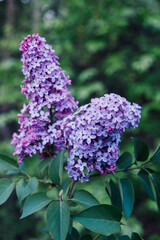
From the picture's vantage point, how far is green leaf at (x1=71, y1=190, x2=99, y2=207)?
1.75ft

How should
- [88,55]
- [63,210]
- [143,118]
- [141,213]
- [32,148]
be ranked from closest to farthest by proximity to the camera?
[63,210]
[32,148]
[143,118]
[141,213]
[88,55]

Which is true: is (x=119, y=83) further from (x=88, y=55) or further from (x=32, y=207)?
(x=32, y=207)

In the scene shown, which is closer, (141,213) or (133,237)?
(133,237)

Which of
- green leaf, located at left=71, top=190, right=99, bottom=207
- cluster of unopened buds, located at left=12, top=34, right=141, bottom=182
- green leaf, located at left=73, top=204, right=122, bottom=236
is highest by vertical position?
cluster of unopened buds, located at left=12, top=34, right=141, bottom=182

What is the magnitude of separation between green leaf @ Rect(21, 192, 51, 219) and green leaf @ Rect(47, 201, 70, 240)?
0.07 feet

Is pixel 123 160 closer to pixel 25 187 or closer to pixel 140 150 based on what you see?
pixel 140 150

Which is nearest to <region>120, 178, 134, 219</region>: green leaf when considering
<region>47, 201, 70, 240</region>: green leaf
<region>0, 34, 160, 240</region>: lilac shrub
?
<region>0, 34, 160, 240</region>: lilac shrub

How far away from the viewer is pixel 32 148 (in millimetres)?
627

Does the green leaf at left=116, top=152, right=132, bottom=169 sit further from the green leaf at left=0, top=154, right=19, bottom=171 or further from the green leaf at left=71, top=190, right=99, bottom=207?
the green leaf at left=0, top=154, right=19, bottom=171

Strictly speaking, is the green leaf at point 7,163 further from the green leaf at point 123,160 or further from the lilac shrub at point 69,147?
the green leaf at point 123,160

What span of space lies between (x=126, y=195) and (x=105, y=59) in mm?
2990

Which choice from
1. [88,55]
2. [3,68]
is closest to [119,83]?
[88,55]

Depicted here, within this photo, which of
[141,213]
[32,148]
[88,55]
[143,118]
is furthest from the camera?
[88,55]

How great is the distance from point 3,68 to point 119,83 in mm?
1486
